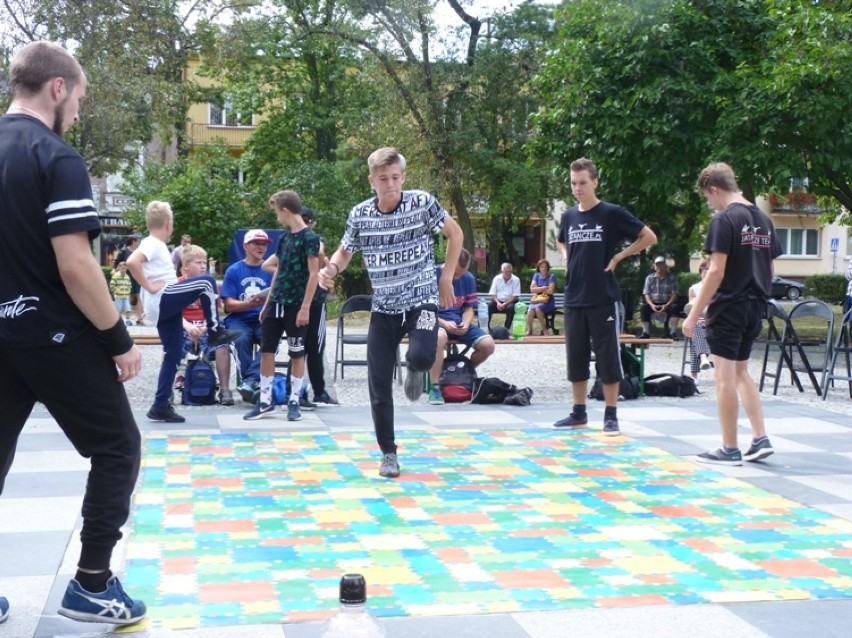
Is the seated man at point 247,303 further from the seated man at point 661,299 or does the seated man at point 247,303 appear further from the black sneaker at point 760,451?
the seated man at point 661,299

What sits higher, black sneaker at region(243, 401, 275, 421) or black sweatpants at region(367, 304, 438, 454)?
black sweatpants at region(367, 304, 438, 454)

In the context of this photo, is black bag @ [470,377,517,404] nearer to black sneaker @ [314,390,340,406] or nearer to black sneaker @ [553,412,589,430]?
black sneaker @ [314,390,340,406]

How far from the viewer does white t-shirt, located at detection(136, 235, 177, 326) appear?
9.27 meters

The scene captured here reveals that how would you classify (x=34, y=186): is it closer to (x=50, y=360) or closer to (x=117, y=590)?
(x=50, y=360)

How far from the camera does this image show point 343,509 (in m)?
5.95

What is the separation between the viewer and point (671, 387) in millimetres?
11344

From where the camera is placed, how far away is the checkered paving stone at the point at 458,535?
442 cm

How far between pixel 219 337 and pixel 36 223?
6.39 m

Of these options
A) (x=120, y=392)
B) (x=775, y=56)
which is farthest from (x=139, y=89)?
(x=120, y=392)

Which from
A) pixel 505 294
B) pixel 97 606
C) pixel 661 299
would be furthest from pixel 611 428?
pixel 661 299

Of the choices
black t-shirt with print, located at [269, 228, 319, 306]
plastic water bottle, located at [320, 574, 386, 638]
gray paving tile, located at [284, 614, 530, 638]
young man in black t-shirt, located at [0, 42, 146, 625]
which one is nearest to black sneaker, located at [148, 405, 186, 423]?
black t-shirt with print, located at [269, 228, 319, 306]

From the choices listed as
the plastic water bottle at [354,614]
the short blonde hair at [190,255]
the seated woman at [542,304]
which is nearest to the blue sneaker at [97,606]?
the plastic water bottle at [354,614]

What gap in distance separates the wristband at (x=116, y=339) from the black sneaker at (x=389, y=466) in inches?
125

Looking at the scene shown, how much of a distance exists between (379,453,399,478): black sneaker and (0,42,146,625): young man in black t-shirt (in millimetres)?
2945
